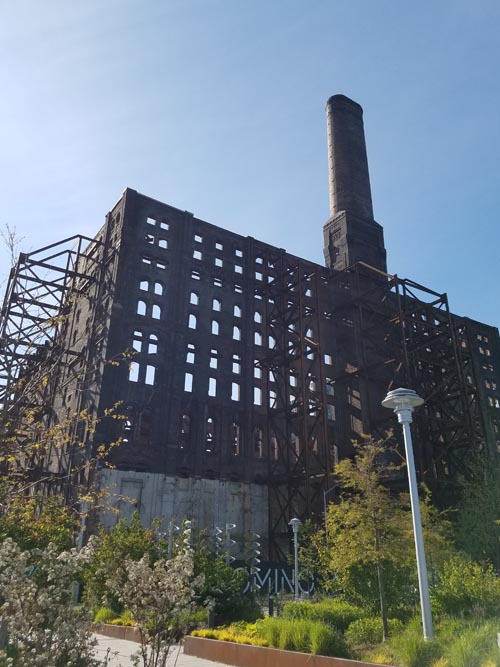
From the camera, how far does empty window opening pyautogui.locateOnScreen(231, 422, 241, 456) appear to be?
1564 inches

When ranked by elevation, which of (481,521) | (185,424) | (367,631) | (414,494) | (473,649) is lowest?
(367,631)

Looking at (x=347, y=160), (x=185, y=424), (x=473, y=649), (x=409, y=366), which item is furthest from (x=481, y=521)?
(x=347, y=160)

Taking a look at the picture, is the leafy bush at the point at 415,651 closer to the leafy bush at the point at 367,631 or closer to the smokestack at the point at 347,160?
the leafy bush at the point at 367,631

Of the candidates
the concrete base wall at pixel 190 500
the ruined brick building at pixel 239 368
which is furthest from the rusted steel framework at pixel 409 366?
the concrete base wall at pixel 190 500

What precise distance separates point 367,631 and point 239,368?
30.3 m

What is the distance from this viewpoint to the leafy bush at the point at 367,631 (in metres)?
12.9

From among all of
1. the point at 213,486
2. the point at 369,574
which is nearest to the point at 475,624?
the point at 369,574

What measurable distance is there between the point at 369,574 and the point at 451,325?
3330 cm

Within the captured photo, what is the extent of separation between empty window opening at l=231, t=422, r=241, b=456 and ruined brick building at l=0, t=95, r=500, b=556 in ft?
0.35

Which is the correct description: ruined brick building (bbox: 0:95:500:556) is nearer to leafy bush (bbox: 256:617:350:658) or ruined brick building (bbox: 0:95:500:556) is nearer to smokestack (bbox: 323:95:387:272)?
smokestack (bbox: 323:95:387:272)

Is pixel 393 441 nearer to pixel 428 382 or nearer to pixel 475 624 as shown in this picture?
pixel 428 382

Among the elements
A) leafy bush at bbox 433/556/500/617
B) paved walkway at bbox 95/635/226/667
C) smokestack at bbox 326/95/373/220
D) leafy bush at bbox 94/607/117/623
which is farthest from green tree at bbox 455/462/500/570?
smokestack at bbox 326/95/373/220

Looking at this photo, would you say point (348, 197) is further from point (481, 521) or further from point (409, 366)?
point (481, 521)

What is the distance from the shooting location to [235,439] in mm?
40531
